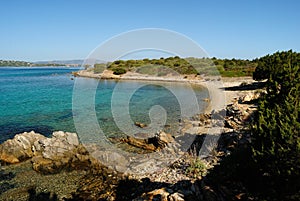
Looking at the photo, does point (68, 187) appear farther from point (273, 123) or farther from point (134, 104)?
point (134, 104)

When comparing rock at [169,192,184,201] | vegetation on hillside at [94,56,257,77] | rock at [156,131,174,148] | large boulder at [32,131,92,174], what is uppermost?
vegetation on hillside at [94,56,257,77]

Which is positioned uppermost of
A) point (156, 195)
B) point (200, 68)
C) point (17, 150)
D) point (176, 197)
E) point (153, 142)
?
point (200, 68)

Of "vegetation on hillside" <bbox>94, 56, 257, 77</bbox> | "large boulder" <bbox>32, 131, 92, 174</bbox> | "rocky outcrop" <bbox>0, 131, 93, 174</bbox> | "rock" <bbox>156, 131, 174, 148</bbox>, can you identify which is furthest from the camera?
"vegetation on hillside" <bbox>94, 56, 257, 77</bbox>

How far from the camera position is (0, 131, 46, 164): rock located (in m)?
13.0

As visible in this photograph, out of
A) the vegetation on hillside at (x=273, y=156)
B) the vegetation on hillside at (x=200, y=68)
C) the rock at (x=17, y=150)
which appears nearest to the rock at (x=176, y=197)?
the vegetation on hillside at (x=273, y=156)

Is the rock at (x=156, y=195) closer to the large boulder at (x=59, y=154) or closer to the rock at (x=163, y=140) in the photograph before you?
the large boulder at (x=59, y=154)

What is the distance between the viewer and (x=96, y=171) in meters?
11.2

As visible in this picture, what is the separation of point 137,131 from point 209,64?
160ft

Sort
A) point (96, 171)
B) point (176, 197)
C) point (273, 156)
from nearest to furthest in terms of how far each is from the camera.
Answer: point (273, 156), point (176, 197), point (96, 171)

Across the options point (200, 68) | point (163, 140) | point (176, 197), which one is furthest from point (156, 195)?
point (200, 68)

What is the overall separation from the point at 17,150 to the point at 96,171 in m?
5.56


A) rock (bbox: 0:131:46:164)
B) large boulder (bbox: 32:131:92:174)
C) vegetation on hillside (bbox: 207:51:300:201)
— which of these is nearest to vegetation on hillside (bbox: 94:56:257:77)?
large boulder (bbox: 32:131:92:174)

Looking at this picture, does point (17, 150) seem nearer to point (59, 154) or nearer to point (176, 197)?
point (59, 154)

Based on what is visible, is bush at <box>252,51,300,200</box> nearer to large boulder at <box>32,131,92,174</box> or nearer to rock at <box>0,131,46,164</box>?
large boulder at <box>32,131,92,174</box>
